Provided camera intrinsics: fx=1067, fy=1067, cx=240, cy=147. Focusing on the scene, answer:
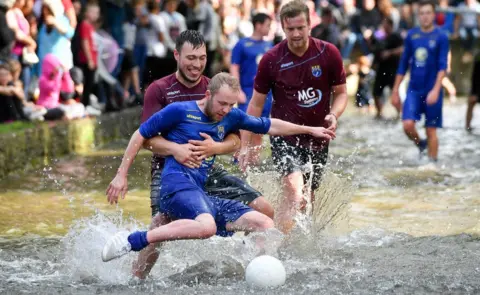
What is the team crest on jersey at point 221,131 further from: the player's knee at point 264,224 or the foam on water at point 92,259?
the foam on water at point 92,259

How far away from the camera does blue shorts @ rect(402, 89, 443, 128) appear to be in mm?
13727

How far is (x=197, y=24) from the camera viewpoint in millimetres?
21141

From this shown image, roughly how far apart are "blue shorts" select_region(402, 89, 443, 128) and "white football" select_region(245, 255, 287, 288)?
679 cm

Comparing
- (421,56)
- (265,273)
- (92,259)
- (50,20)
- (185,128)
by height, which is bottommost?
(92,259)

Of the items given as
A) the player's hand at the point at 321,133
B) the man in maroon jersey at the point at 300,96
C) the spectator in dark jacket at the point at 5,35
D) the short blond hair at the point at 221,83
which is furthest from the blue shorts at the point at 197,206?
the spectator in dark jacket at the point at 5,35

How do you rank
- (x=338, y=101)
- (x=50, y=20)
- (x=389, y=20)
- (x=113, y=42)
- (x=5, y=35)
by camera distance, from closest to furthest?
(x=338, y=101), (x=5, y=35), (x=50, y=20), (x=113, y=42), (x=389, y=20)

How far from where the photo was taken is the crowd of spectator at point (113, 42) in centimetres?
1438

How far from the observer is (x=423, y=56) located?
1382 centimetres

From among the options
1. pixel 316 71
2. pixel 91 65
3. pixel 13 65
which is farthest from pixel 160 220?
pixel 91 65

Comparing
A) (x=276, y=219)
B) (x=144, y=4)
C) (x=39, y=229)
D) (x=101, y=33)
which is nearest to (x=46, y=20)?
(x=101, y=33)

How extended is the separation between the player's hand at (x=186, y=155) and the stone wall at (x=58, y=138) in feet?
18.6

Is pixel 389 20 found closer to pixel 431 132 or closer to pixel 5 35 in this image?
pixel 431 132

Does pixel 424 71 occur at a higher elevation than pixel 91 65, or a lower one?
higher

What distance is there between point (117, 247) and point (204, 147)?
0.94 m
